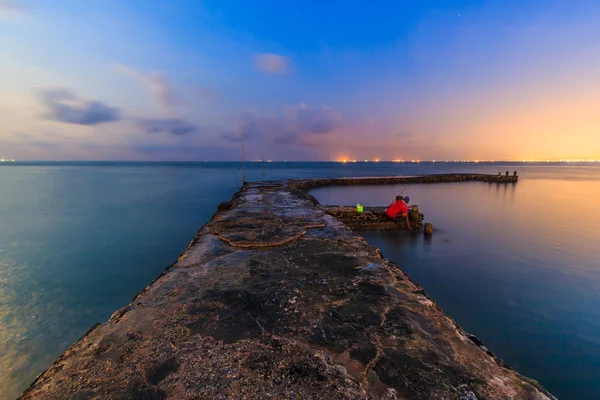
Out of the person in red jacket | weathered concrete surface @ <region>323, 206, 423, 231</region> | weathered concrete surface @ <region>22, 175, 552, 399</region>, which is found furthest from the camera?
weathered concrete surface @ <region>323, 206, 423, 231</region>

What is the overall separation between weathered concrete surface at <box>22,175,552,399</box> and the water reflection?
3.21 m

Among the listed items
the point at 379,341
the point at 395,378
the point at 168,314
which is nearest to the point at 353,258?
the point at 379,341

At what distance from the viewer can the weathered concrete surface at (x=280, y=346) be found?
113 inches

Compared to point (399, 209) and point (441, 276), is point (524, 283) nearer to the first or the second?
point (441, 276)

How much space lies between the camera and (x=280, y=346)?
349 centimetres

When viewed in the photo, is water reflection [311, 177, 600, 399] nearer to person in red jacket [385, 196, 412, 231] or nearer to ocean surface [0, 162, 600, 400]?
ocean surface [0, 162, 600, 400]

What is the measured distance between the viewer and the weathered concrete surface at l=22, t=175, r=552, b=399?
2.86m

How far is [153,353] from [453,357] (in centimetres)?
411

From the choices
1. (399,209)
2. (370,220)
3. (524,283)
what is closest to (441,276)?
(524,283)

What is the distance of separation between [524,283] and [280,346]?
31.9 feet

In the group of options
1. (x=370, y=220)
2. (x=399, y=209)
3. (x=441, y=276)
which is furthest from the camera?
(x=370, y=220)


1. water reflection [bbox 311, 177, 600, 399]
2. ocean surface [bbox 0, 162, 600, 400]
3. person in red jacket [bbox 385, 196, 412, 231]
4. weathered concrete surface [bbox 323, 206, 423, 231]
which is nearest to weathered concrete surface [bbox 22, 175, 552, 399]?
water reflection [bbox 311, 177, 600, 399]

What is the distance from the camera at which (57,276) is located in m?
9.71

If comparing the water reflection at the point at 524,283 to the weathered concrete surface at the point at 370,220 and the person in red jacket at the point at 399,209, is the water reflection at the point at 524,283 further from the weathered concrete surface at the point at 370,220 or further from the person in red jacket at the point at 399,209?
the person in red jacket at the point at 399,209
